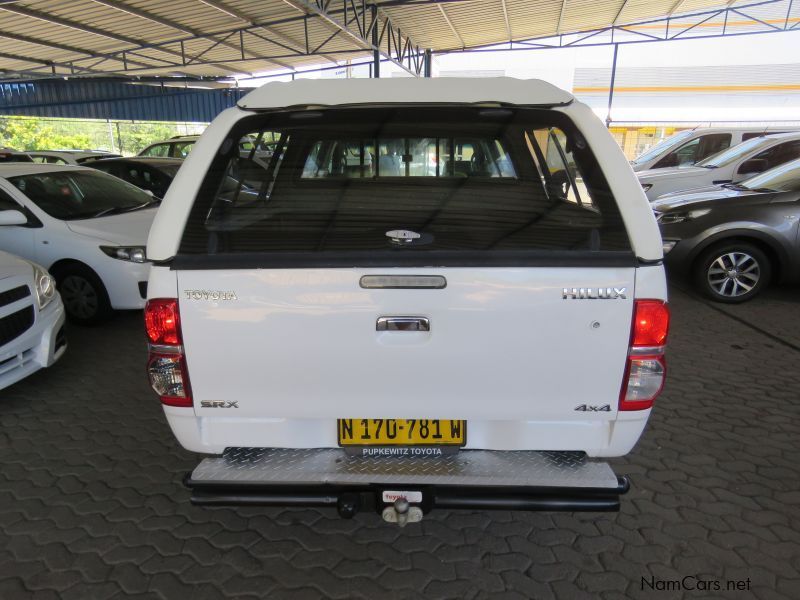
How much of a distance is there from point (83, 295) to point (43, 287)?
4.11 ft

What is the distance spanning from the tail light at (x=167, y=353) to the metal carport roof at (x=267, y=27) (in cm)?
1086

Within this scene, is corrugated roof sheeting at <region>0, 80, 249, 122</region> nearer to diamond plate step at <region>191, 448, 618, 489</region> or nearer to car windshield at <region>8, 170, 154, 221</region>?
car windshield at <region>8, 170, 154, 221</region>

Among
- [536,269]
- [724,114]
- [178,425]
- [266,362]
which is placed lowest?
[178,425]

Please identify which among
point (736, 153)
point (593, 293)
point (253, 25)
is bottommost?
point (593, 293)

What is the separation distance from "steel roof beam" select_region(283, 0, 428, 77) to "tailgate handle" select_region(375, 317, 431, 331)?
36.6 ft

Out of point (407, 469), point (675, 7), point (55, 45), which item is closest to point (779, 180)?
point (407, 469)

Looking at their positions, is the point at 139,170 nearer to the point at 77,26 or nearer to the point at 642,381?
the point at 77,26

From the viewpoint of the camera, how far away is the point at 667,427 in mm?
3457

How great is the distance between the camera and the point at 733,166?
28.2 feet

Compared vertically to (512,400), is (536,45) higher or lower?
higher

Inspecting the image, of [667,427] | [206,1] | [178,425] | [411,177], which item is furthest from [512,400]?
[206,1]

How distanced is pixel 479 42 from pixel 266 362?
23.6m

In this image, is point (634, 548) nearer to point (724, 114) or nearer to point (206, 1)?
point (206, 1)

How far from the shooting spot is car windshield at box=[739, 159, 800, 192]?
237 inches
